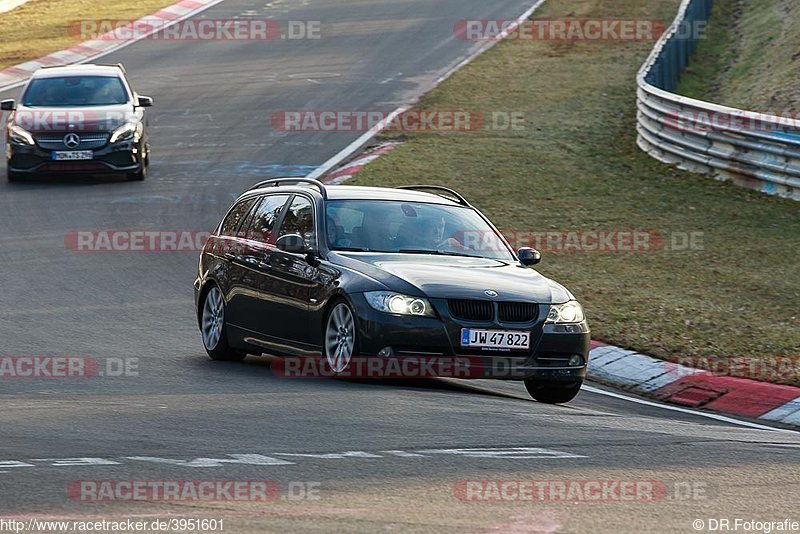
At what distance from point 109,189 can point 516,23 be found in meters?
19.1

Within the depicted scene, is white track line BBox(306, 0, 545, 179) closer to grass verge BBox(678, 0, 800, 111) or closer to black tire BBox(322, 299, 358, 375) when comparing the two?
grass verge BBox(678, 0, 800, 111)

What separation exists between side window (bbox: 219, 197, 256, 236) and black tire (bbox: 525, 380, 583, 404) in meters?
3.28

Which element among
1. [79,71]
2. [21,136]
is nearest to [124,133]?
[21,136]

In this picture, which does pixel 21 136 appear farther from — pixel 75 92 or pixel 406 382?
pixel 406 382

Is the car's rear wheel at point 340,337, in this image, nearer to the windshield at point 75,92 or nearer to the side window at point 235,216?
the side window at point 235,216

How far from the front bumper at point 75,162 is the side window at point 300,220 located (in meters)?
11.8

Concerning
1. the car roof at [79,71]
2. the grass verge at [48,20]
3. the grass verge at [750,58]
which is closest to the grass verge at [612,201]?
the grass verge at [750,58]

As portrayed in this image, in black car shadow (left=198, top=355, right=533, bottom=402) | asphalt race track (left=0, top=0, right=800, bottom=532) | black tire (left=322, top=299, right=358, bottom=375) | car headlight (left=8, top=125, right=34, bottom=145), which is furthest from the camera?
car headlight (left=8, top=125, right=34, bottom=145)

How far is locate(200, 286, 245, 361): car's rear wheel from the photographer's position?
12.6 meters

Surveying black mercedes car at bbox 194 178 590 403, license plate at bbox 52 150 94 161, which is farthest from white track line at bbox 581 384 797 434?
license plate at bbox 52 150 94 161

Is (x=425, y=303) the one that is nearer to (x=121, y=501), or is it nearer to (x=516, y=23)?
(x=121, y=501)

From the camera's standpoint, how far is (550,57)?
3531 centimetres

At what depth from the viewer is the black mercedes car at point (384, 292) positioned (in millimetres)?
10461

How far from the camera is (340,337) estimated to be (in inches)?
427
